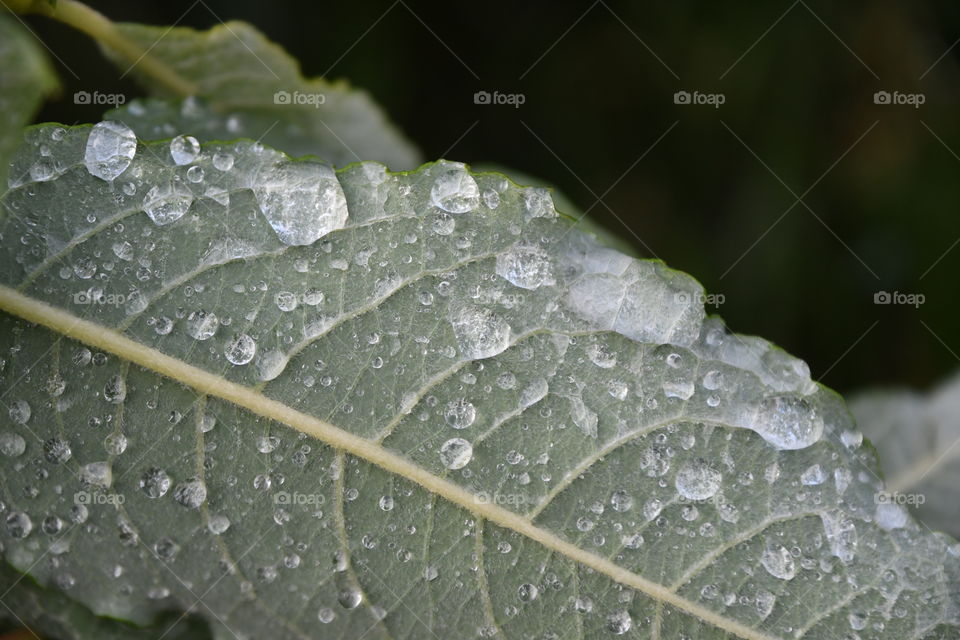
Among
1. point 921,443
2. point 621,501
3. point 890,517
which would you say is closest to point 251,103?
point 621,501

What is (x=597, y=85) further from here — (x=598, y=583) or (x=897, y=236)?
(x=598, y=583)

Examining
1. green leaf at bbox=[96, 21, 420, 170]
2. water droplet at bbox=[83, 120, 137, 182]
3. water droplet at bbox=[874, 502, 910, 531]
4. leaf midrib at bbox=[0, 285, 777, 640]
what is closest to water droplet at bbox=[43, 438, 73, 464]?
leaf midrib at bbox=[0, 285, 777, 640]

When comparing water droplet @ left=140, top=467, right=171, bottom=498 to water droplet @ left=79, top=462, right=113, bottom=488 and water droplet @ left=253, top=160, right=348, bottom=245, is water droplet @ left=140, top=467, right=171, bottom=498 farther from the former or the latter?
water droplet @ left=253, top=160, right=348, bottom=245

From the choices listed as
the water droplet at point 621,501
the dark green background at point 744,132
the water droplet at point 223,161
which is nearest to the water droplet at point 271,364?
the water droplet at point 223,161

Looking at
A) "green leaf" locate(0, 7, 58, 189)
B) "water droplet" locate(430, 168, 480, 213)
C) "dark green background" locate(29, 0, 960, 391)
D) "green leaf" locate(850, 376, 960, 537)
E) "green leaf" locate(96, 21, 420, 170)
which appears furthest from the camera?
"dark green background" locate(29, 0, 960, 391)

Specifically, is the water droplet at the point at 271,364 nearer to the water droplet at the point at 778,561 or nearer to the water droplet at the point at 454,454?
the water droplet at the point at 454,454

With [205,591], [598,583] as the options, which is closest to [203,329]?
[205,591]
